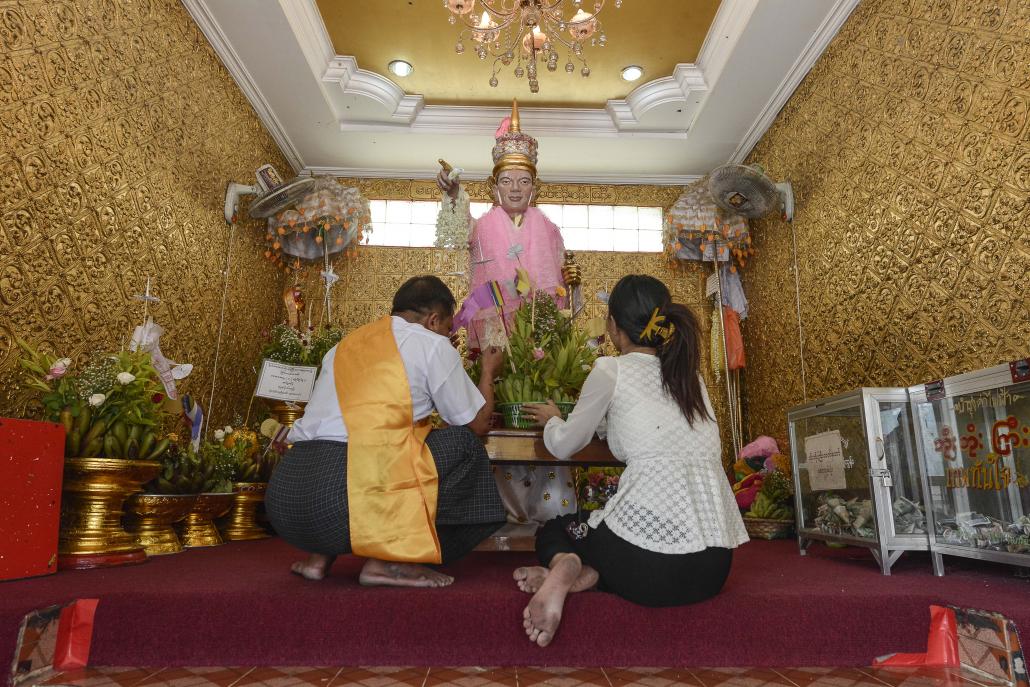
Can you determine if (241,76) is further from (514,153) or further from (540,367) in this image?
(540,367)

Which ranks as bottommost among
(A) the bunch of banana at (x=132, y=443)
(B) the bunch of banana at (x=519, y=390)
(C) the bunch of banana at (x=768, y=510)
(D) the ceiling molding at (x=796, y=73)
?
(C) the bunch of banana at (x=768, y=510)

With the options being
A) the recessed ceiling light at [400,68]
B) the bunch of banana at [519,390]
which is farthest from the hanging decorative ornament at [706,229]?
the bunch of banana at [519,390]

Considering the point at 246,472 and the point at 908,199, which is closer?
the point at 908,199

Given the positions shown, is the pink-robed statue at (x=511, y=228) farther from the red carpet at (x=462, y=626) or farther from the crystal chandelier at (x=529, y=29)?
the red carpet at (x=462, y=626)

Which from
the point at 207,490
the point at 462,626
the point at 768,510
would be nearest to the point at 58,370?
the point at 207,490

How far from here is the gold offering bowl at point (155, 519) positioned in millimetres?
2865

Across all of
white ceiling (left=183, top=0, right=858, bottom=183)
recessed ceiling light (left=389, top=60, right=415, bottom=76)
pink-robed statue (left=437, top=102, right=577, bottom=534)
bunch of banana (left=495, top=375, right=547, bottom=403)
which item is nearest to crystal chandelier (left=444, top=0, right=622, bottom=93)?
pink-robed statue (left=437, top=102, right=577, bottom=534)

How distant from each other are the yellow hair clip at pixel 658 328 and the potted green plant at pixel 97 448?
2080mm

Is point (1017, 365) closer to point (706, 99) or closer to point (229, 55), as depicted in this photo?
point (706, 99)

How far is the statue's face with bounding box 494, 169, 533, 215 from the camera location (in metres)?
3.98

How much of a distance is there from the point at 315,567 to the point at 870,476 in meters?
2.19

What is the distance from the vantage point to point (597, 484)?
4.12 m

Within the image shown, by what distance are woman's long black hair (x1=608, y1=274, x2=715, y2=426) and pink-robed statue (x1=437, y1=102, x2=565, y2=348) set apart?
61.5 inches

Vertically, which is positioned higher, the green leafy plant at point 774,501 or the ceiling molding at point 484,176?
the ceiling molding at point 484,176
